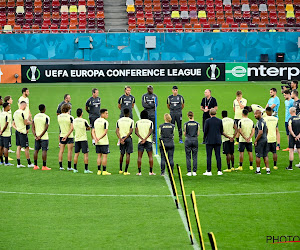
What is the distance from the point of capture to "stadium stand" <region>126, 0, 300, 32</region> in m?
49.4

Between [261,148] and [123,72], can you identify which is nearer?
[261,148]

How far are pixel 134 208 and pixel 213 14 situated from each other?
1466 inches

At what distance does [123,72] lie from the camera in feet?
132

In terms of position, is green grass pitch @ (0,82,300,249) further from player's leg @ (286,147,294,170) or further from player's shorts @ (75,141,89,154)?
player's shorts @ (75,141,89,154)

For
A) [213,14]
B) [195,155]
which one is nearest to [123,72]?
[213,14]

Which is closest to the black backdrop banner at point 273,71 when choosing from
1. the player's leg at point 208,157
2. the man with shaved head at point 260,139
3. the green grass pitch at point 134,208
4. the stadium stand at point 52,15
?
the stadium stand at point 52,15

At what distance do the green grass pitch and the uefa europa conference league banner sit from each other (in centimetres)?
1836

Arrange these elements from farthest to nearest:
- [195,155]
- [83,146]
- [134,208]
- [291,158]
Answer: [291,158], [83,146], [195,155], [134,208]

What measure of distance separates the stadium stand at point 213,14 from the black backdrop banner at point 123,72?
9.23 metres

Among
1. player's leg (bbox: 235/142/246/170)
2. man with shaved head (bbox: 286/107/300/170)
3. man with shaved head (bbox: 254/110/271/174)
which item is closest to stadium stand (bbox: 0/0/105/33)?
player's leg (bbox: 235/142/246/170)

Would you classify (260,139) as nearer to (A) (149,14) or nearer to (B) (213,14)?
(B) (213,14)

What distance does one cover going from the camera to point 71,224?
13570mm

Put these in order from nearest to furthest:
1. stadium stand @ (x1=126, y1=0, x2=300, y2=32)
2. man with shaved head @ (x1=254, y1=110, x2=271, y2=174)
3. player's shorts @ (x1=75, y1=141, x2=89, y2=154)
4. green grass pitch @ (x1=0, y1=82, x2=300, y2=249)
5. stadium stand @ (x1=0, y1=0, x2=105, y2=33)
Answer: green grass pitch @ (x1=0, y1=82, x2=300, y2=249)
man with shaved head @ (x1=254, y1=110, x2=271, y2=174)
player's shorts @ (x1=75, y1=141, x2=89, y2=154)
stadium stand @ (x1=0, y1=0, x2=105, y2=33)
stadium stand @ (x1=126, y1=0, x2=300, y2=32)

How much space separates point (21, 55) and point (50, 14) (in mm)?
6109
